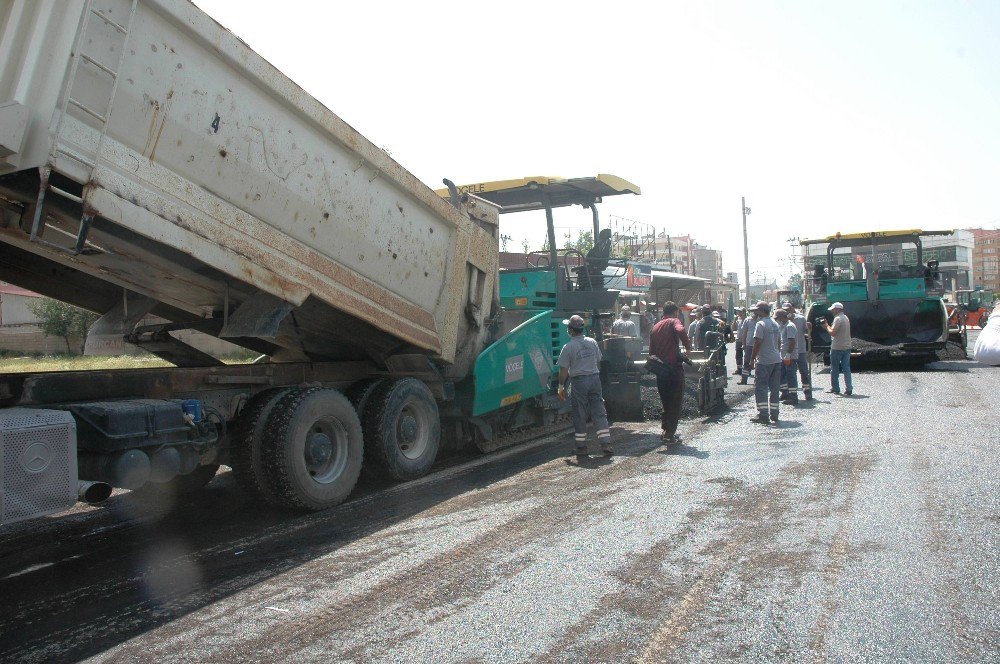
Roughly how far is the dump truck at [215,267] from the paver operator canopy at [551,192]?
3.98 ft

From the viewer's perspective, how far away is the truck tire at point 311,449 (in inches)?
217

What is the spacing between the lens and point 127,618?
3.71 meters

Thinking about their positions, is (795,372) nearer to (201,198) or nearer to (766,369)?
(766,369)

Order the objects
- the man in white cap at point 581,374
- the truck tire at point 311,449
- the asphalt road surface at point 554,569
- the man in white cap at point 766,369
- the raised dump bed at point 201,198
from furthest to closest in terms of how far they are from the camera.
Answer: the man in white cap at point 766,369 → the man in white cap at point 581,374 → the truck tire at point 311,449 → the raised dump bed at point 201,198 → the asphalt road surface at point 554,569

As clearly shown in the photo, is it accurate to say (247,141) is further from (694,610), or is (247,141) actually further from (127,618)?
(694,610)

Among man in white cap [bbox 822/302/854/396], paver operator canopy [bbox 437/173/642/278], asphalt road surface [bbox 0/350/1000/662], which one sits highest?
paver operator canopy [bbox 437/173/642/278]

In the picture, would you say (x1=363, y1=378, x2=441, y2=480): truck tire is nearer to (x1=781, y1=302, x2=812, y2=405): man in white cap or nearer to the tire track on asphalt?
the tire track on asphalt

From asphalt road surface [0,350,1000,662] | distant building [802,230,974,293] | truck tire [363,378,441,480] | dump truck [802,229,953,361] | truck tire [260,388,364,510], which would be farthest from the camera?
distant building [802,230,974,293]

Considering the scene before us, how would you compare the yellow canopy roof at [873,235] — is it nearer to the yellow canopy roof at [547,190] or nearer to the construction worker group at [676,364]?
the construction worker group at [676,364]

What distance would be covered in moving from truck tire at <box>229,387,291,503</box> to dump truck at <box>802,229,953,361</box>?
12.6m

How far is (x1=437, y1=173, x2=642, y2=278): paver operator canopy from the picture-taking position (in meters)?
8.82

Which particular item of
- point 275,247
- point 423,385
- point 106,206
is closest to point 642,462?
point 423,385

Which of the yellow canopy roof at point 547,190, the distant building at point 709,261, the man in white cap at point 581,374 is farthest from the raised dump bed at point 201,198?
the distant building at point 709,261

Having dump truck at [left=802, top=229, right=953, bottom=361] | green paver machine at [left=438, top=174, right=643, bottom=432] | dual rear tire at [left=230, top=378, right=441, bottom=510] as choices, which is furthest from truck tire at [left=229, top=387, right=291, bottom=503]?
dump truck at [left=802, top=229, right=953, bottom=361]
